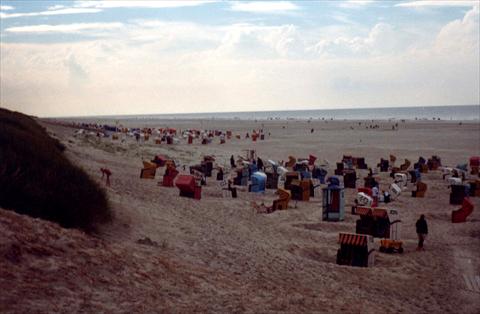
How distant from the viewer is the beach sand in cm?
704

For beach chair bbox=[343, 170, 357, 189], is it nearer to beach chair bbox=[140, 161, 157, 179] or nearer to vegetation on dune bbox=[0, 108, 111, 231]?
beach chair bbox=[140, 161, 157, 179]

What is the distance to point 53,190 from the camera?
1035 centimetres

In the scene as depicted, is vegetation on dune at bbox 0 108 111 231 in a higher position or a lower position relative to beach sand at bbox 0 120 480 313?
higher

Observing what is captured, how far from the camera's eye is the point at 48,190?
33.7ft

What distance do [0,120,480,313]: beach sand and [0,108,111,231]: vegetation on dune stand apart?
528 millimetres

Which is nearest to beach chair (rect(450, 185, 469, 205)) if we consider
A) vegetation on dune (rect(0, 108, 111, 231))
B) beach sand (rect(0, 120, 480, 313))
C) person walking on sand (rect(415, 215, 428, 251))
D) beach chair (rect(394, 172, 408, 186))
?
beach sand (rect(0, 120, 480, 313))

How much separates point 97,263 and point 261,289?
2502mm

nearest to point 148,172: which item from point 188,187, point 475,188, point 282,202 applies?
point 188,187

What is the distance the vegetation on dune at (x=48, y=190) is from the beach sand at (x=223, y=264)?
0.53 metres

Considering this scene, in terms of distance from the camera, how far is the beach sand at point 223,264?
7.04 m

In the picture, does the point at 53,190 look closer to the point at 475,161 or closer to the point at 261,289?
the point at 261,289

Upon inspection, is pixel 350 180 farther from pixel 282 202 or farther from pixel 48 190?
pixel 48 190

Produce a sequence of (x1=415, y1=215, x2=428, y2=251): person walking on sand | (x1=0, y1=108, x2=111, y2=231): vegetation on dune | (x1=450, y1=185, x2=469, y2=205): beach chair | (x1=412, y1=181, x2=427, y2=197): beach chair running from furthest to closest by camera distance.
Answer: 1. (x1=412, y1=181, x2=427, y2=197): beach chair
2. (x1=450, y1=185, x2=469, y2=205): beach chair
3. (x1=415, y1=215, x2=428, y2=251): person walking on sand
4. (x1=0, y1=108, x2=111, y2=231): vegetation on dune

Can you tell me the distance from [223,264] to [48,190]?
133 inches
